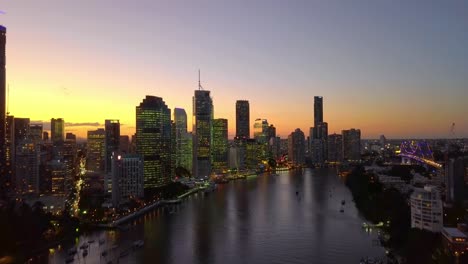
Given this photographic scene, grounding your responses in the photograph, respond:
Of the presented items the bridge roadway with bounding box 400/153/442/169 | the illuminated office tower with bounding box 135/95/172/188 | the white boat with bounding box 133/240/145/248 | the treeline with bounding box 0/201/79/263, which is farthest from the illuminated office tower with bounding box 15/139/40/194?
the bridge roadway with bounding box 400/153/442/169

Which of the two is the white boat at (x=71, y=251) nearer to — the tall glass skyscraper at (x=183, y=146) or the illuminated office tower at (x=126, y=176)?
the illuminated office tower at (x=126, y=176)

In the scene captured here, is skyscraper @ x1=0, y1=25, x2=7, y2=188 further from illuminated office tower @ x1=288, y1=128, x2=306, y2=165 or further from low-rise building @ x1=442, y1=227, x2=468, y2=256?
illuminated office tower @ x1=288, y1=128, x2=306, y2=165

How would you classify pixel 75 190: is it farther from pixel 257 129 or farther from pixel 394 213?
pixel 257 129

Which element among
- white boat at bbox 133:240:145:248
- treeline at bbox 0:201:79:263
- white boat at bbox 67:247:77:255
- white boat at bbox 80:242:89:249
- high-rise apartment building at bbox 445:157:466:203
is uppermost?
high-rise apartment building at bbox 445:157:466:203

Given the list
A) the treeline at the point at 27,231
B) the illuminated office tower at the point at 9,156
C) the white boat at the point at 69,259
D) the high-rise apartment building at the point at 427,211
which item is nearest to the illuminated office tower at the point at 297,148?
the illuminated office tower at the point at 9,156

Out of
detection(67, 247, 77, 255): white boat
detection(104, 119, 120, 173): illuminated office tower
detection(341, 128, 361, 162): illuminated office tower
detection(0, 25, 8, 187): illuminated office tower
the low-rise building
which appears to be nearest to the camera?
the low-rise building
